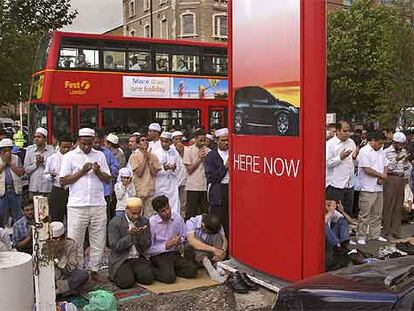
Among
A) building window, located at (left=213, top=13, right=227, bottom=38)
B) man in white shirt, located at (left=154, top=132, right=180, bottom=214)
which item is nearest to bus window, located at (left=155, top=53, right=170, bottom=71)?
man in white shirt, located at (left=154, top=132, right=180, bottom=214)

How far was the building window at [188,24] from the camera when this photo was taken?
41.0 meters

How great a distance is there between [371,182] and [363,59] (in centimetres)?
2518

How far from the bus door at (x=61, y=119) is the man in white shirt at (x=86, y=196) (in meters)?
7.60

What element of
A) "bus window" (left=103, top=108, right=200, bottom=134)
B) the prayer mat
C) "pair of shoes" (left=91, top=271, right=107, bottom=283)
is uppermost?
"bus window" (left=103, top=108, right=200, bottom=134)

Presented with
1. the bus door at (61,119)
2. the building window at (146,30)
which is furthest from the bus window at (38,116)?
the building window at (146,30)

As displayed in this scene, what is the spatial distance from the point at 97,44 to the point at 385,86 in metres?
19.5

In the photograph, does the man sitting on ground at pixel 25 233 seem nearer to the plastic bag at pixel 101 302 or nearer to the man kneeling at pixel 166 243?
the man kneeling at pixel 166 243

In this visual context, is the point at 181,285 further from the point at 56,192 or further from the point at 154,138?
the point at 154,138

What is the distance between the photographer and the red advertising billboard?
16.3 ft

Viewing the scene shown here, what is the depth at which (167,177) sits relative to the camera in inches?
340

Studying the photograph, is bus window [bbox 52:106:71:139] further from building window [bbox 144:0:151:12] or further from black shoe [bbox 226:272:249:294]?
building window [bbox 144:0:151:12]

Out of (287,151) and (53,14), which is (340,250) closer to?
(287,151)

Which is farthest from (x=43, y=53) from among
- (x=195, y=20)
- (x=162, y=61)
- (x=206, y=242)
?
(x=195, y=20)

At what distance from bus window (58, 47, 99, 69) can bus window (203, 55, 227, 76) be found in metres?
3.47
